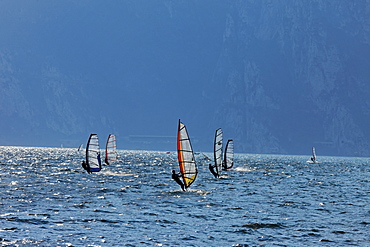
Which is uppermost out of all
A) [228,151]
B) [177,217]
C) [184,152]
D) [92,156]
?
[228,151]

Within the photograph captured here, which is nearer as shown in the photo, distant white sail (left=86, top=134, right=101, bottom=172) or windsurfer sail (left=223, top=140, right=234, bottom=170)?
distant white sail (left=86, top=134, right=101, bottom=172)

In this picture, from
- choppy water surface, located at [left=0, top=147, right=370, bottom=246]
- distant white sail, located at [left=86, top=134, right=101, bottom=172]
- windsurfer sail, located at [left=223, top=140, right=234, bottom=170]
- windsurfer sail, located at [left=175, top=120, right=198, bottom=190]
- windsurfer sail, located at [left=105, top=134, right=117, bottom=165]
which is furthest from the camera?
windsurfer sail, located at [left=105, top=134, right=117, bottom=165]

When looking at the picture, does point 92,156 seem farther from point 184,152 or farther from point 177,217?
point 177,217

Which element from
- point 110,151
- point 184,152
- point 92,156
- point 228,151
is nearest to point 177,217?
point 184,152

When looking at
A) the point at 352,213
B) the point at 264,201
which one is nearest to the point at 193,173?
the point at 264,201

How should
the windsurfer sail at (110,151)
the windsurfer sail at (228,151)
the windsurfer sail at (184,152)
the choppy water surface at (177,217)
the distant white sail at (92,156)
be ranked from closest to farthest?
the choppy water surface at (177,217) < the windsurfer sail at (184,152) < the distant white sail at (92,156) < the windsurfer sail at (228,151) < the windsurfer sail at (110,151)

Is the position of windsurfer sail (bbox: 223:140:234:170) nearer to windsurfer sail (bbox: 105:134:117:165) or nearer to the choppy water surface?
windsurfer sail (bbox: 105:134:117:165)

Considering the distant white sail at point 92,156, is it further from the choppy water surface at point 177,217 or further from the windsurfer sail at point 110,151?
the choppy water surface at point 177,217

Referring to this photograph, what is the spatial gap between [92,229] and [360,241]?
13532mm

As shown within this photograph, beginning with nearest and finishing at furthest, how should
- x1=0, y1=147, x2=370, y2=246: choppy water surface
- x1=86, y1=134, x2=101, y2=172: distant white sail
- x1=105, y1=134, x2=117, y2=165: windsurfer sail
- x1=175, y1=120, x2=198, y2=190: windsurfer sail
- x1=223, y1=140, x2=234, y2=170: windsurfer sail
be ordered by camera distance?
x1=0, y1=147, x2=370, y2=246: choppy water surface → x1=175, y1=120, x2=198, y2=190: windsurfer sail → x1=86, y1=134, x2=101, y2=172: distant white sail → x1=223, y1=140, x2=234, y2=170: windsurfer sail → x1=105, y1=134, x2=117, y2=165: windsurfer sail

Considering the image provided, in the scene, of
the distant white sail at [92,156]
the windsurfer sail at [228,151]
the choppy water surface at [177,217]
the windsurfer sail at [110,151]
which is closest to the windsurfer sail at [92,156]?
the distant white sail at [92,156]

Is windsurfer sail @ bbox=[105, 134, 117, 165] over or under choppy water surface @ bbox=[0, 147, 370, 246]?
over

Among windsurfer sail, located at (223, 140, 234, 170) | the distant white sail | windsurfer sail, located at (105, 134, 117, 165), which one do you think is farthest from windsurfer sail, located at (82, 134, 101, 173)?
windsurfer sail, located at (223, 140, 234, 170)

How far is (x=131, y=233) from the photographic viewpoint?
24.8 m
